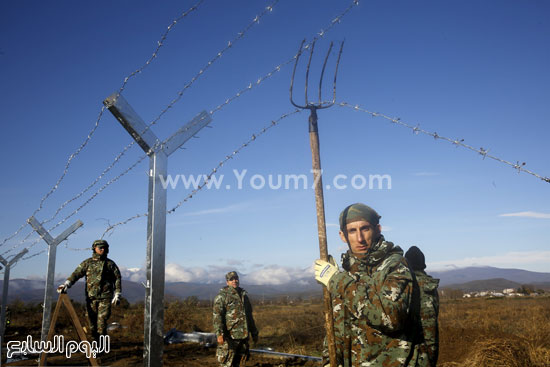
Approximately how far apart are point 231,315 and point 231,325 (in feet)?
0.55

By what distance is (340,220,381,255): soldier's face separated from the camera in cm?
295

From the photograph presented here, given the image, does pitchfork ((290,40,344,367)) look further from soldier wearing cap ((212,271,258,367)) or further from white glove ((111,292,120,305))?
white glove ((111,292,120,305))

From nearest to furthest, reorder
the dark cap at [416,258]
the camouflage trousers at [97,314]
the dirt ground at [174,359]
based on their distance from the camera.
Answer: the dark cap at [416,258] < the camouflage trousers at [97,314] < the dirt ground at [174,359]

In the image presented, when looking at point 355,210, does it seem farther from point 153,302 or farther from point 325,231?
point 153,302

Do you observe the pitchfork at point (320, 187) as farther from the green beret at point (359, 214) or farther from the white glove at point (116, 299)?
the white glove at point (116, 299)

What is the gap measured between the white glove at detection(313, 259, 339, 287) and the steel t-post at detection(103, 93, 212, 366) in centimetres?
184

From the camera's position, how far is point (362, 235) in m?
2.95

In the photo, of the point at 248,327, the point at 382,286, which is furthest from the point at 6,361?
the point at 382,286

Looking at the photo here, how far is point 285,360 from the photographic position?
8.79 metres

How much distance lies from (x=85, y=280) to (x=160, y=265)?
4.72 m

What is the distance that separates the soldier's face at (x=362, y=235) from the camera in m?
2.95

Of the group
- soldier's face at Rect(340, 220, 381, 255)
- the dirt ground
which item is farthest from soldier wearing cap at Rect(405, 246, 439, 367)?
the dirt ground

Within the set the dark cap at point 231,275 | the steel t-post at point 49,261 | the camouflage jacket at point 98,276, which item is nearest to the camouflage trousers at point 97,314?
the camouflage jacket at point 98,276

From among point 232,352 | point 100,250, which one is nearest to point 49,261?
point 100,250
